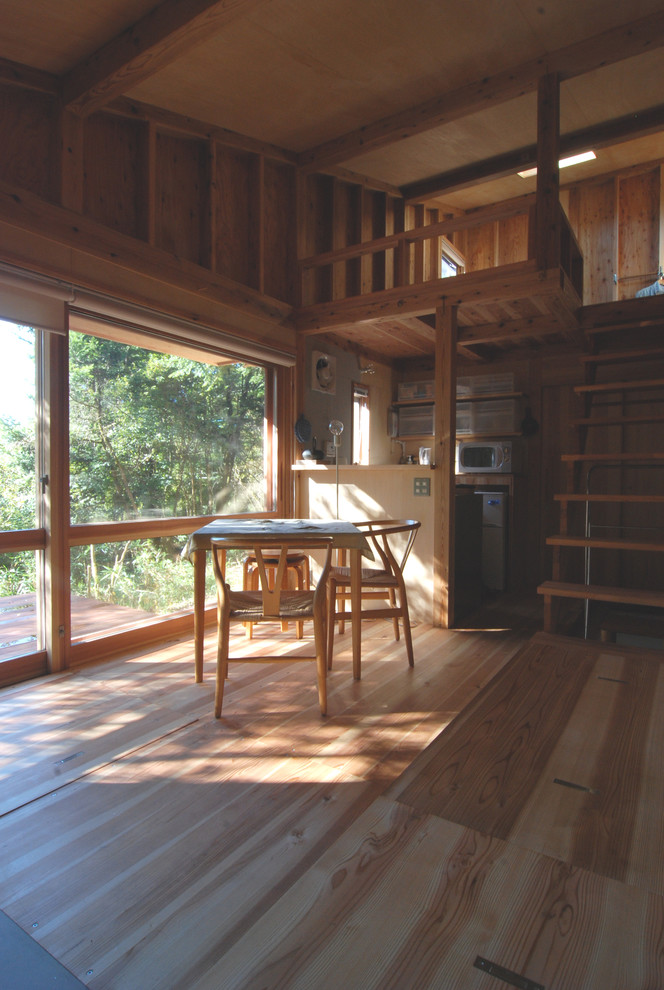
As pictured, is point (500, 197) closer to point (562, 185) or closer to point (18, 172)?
point (562, 185)

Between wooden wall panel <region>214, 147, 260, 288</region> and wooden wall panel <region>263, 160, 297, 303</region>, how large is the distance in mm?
136

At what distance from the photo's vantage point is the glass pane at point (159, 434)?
3.19 meters

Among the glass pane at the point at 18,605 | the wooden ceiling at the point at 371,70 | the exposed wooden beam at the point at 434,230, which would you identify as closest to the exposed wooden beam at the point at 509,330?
the wooden ceiling at the point at 371,70

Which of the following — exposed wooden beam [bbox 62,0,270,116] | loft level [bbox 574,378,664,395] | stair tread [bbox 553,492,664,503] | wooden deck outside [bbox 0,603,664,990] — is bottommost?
wooden deck outside [bbox 0,603,664,990]

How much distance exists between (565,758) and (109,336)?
3.17 metres

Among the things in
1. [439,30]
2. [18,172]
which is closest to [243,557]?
[18,172]

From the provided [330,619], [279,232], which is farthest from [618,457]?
[279,232]

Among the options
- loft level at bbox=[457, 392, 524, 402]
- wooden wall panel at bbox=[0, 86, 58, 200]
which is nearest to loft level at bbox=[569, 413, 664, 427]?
loft level at bbox=[457, 392, 524, 402]

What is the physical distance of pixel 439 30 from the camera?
3219mm

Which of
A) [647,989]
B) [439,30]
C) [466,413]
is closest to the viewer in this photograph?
[647,989]

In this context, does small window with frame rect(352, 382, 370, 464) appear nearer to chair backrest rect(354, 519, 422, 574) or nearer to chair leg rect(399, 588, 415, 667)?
chair backrest rect(354, 519, 422, 574)

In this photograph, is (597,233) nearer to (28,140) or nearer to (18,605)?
(28,140)

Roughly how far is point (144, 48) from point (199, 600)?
2.58 m

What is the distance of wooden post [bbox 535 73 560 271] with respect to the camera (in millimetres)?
3562
